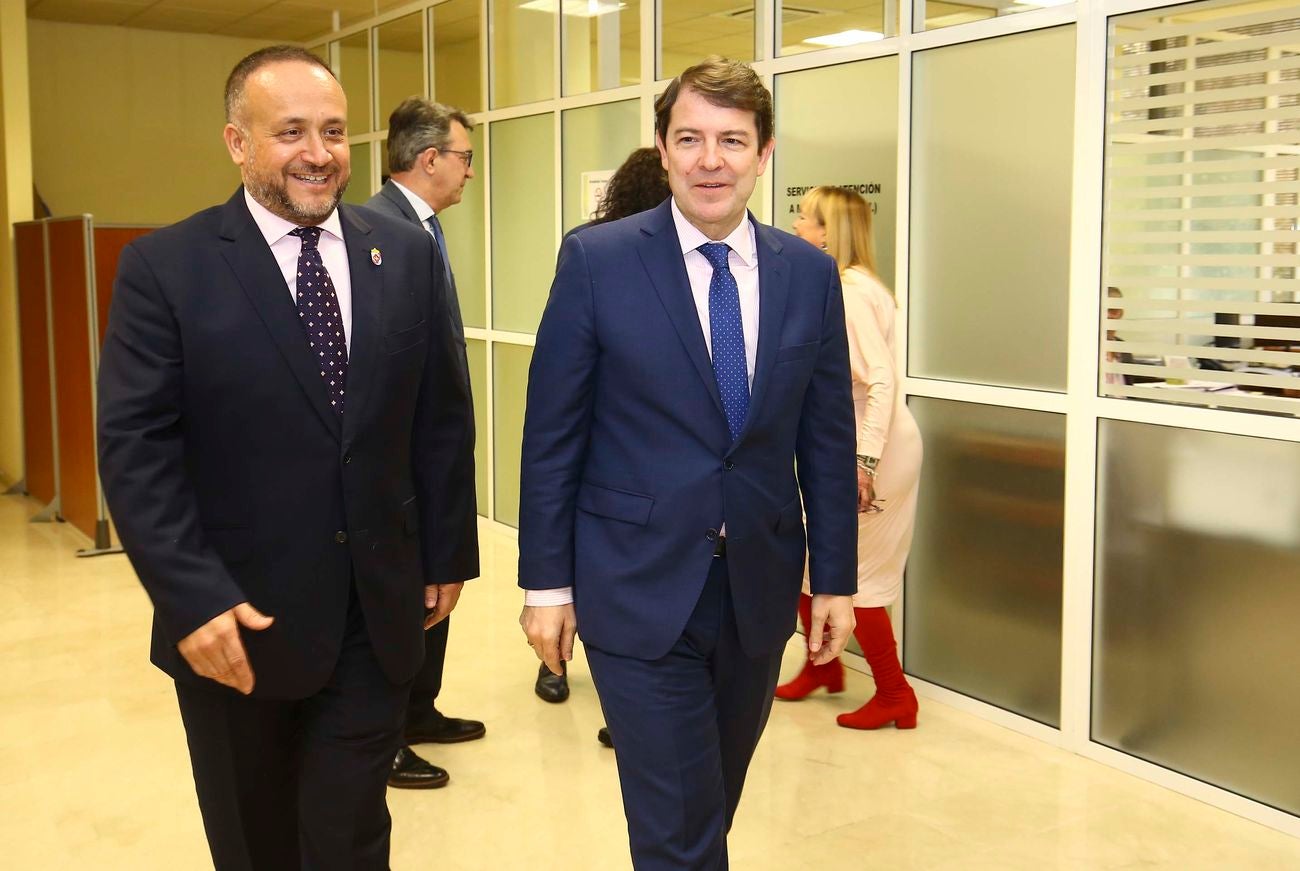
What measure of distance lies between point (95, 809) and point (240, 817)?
1.72m

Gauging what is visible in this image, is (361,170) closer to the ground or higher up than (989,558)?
higher up

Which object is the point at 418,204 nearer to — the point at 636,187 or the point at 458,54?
the point at 636,187

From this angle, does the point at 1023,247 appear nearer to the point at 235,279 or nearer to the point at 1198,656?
the point at 1198,656

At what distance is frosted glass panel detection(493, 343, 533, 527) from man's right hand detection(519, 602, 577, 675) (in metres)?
5.13

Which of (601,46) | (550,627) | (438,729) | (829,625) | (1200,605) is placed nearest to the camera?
(550,627)

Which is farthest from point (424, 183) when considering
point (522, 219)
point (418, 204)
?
point (522, 219)

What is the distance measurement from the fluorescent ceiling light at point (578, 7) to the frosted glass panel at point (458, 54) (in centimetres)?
65

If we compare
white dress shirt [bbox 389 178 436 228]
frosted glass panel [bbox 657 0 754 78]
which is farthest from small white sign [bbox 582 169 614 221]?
white dress shirt [bbox 389 178 436 228]

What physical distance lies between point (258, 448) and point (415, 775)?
6.27ft

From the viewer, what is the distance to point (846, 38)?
4840 mm

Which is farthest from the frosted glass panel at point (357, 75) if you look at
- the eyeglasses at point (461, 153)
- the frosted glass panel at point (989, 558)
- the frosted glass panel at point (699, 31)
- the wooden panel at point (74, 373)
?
the frosted glass panel at point (989, 558)

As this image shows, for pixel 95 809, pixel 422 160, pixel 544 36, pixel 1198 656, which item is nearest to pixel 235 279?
pixel 422 160

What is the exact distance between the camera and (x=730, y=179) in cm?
217

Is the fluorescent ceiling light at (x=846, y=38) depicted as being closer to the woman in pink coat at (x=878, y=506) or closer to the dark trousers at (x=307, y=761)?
the woman in pink coat at (x=878, y=506)
